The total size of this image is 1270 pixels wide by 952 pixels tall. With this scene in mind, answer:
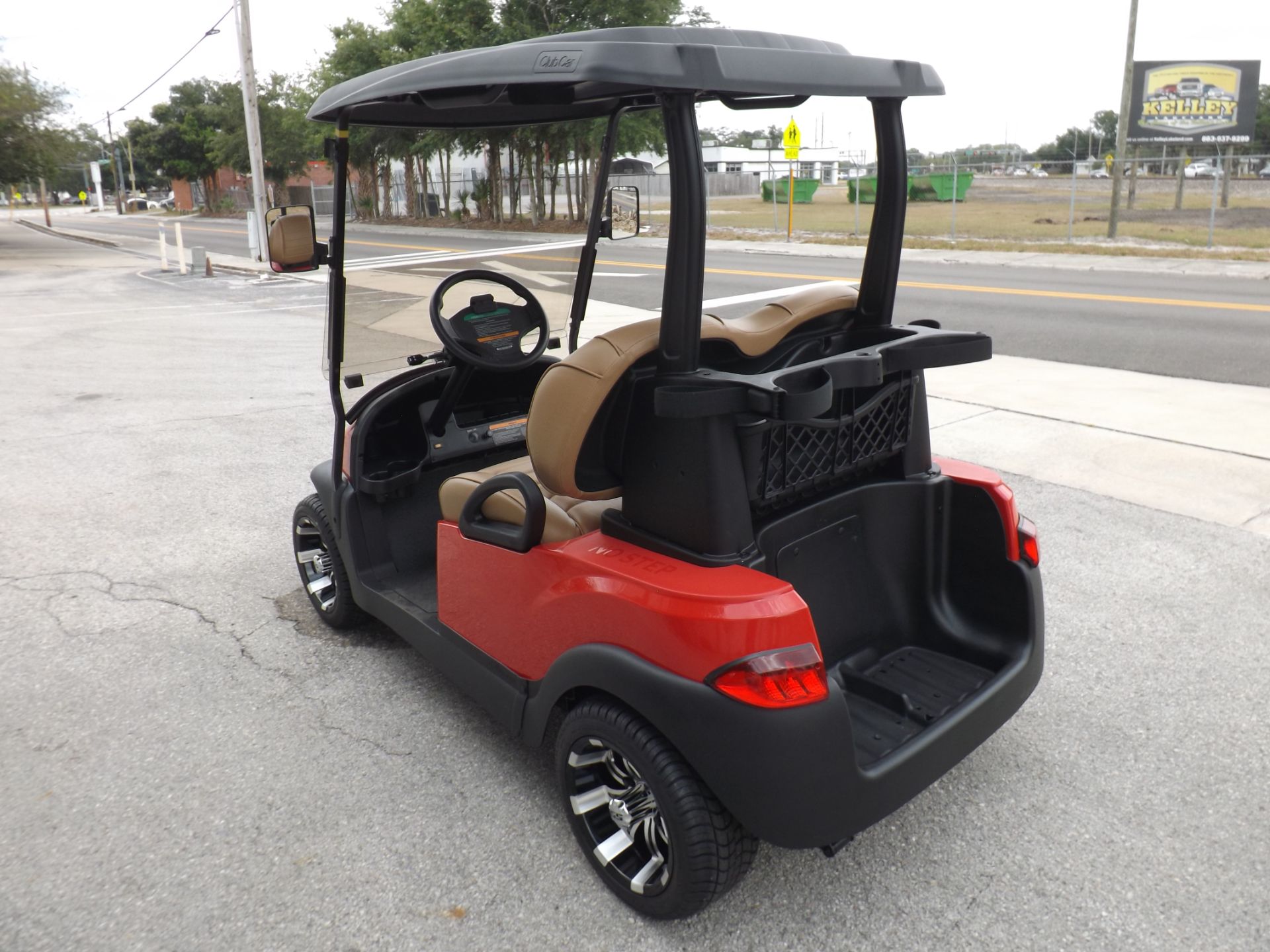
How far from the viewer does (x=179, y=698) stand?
3383 millimetres

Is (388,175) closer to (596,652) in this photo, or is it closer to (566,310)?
(566,310)

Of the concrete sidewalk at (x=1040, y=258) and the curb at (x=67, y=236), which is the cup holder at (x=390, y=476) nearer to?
the concrete sidewalk at (x=1040, y=258)

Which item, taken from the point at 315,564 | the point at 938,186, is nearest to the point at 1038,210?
the point at 938,186

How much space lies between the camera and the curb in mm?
33956

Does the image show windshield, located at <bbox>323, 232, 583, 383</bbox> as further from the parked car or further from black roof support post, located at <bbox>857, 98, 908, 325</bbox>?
the parked car

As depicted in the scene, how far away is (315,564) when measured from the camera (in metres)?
3.91

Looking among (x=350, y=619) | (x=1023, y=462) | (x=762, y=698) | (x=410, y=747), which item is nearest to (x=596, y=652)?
(x=762, y=698)

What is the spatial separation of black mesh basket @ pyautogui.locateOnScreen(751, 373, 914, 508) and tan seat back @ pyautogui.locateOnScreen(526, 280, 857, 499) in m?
0.25

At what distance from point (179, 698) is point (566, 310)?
6.58ft

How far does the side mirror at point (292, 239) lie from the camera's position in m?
2.93

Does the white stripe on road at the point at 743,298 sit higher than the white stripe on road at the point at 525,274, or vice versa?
the white stripe on road at the point at 525,274

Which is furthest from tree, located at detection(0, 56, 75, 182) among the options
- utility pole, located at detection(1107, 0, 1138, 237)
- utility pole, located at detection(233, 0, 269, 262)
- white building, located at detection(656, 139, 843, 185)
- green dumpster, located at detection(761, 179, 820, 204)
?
utility pole, located at detection(1107, 0, 1138, 237)

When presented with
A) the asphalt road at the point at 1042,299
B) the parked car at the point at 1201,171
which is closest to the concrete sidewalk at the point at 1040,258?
the asphalt road at the point at 1042,299

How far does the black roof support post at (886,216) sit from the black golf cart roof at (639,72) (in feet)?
0.71
